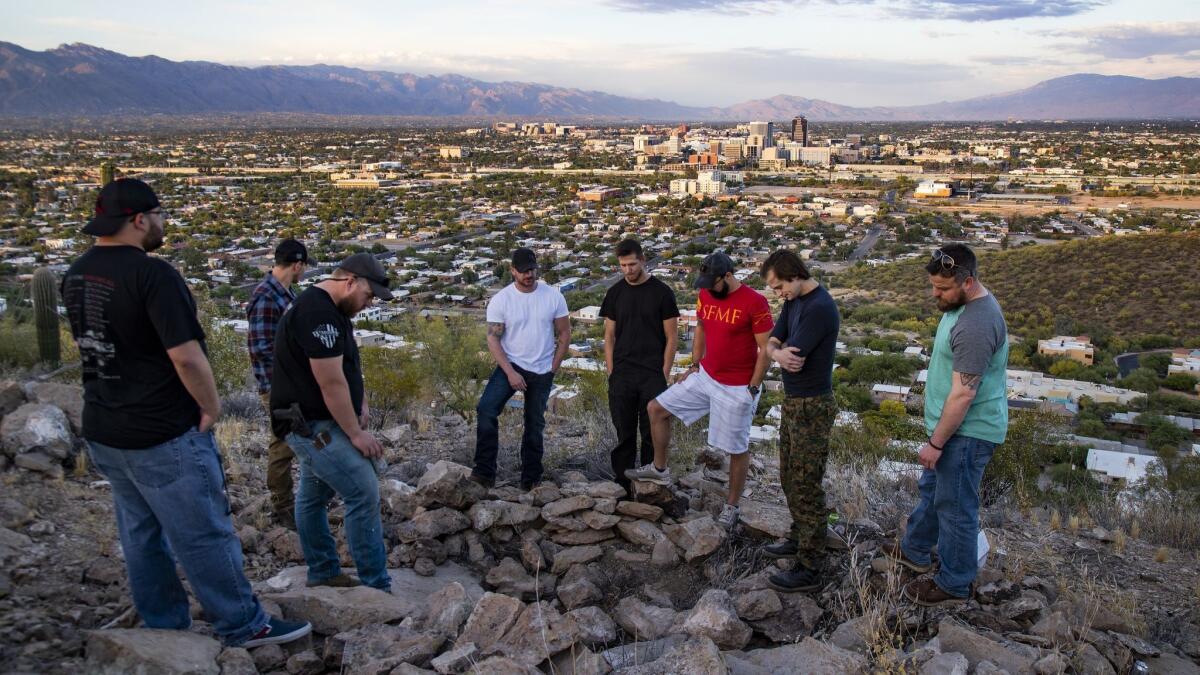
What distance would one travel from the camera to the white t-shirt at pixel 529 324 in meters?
5.62

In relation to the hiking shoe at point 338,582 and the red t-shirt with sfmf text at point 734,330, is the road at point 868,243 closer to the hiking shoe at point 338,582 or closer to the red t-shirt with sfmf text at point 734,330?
the red t-shirt with sfmf text at point 734,330

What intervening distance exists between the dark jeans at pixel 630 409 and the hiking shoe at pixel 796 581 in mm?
1353

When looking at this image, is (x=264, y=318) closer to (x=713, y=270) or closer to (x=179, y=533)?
(x=179, y=533)

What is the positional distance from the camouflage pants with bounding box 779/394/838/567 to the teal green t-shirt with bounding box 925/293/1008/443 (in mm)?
547

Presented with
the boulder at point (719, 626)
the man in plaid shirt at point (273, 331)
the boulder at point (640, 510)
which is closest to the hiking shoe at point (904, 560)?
the boulder at point (719, 626)

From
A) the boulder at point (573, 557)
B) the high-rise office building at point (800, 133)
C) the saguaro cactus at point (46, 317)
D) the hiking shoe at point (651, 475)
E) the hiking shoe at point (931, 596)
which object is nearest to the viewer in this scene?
the hiking shoe at point (931, 596)

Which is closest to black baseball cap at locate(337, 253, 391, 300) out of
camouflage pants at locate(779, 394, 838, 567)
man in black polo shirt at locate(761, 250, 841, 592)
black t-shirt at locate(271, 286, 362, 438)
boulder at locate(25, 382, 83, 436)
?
black t-shirt at locate(271, 286, 362, 438)

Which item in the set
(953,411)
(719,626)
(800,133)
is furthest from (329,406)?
(800,133)

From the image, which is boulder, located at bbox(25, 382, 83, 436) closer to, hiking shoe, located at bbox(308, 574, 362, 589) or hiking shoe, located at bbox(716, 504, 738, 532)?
hiking shoe, located at bbox(308, 574, 362, 589)

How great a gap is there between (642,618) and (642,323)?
2040 mm

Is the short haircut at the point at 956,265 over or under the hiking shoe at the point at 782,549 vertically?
over

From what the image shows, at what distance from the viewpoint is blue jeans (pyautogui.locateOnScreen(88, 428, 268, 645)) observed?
328 centimetres

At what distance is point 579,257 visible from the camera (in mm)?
42125

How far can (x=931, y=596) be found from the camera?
419cm
